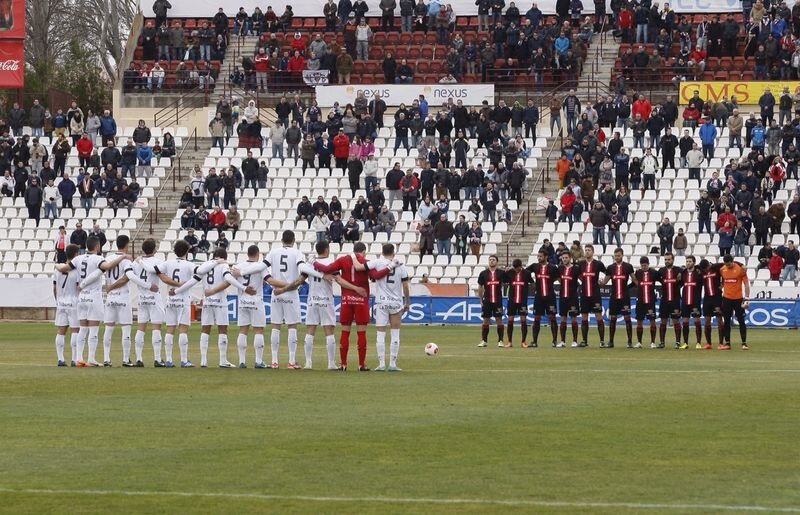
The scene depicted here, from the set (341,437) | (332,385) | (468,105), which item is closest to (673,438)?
(341,437)

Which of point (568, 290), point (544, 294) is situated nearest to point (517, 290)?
point (544, 294)

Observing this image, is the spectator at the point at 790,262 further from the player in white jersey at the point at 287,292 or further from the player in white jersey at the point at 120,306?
the player in white jersey at the point at 120,306

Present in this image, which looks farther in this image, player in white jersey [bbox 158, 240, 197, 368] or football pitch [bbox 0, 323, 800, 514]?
player in white jersey [bbox 158, 240, 197, 368]


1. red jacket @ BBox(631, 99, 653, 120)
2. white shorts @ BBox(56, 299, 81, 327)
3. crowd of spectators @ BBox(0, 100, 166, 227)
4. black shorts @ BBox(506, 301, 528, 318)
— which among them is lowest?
black shorts @ BBox(506, 301, 528, 318)

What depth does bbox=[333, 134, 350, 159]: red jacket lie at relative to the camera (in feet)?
178

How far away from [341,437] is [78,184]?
39.5 meters

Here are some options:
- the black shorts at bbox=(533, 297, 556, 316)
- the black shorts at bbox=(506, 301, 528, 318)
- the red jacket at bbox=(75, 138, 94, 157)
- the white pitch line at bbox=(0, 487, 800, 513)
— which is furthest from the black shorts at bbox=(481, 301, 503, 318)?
the red jacket at bbox=(75, 138, 94, 157)

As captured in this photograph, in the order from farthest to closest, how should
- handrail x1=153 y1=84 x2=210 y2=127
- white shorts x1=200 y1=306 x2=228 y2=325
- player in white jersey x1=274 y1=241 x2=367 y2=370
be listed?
handrail x1=153 y1=84 x2=210 y2=127 → white shorts x1=200 y1=306 x2=228 y2=325 → player in white jersey x1=274 y1=241 x2=367 y2=370

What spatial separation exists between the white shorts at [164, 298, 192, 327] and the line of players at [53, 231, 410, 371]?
0.02m

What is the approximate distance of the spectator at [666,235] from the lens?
155ft

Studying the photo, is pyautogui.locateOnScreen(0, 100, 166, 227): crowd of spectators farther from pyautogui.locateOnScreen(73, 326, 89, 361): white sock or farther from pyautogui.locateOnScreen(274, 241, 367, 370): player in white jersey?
pyautogui.locateOnScreen(274, 241, 367, 370): player in white jersey

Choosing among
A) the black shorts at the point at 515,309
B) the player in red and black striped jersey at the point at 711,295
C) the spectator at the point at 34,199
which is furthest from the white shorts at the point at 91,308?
the spectator at the point at 34,199

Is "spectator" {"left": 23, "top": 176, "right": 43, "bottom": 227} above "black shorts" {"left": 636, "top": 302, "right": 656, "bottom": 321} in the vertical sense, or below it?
above

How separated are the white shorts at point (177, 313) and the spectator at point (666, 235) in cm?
2338
